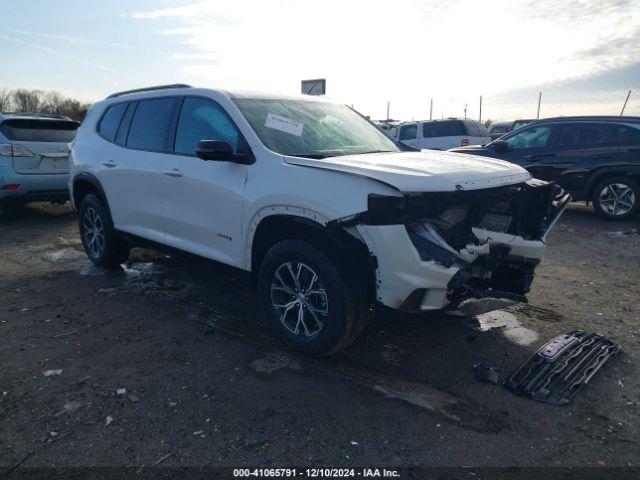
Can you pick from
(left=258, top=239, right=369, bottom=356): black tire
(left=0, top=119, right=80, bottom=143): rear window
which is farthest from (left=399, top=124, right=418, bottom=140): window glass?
(left=258, top=239, right=369, bottom=356): black tire

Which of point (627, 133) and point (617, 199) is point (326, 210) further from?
point (627, 133)

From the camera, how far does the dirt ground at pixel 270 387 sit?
268 centimetres

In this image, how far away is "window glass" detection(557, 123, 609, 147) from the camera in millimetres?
8891

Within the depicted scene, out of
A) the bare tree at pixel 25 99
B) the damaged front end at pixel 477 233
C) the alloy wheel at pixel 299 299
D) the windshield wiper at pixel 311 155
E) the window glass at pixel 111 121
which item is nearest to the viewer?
the damaged front end at pixel 477 233

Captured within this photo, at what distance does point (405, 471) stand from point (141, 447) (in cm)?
139

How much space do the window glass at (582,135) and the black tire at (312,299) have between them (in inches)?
292

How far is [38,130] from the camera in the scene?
8.80 m

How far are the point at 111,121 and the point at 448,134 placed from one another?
12.8 meters

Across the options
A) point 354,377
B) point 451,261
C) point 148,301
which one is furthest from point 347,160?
point 148,301

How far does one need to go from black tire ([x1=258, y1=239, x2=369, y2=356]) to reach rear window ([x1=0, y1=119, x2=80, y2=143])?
22.3ft

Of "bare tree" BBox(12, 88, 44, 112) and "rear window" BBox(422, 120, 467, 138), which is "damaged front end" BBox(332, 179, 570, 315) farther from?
"bare tree" BBox(12, 88, 44, 112)

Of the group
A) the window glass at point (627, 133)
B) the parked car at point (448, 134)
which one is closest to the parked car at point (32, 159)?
the window glass at point (627, 133)

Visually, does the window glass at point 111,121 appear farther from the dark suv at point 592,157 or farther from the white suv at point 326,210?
the dark suv at point 592,157

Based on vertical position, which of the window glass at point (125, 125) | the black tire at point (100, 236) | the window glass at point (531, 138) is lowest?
the black tire at point (100, 236)
